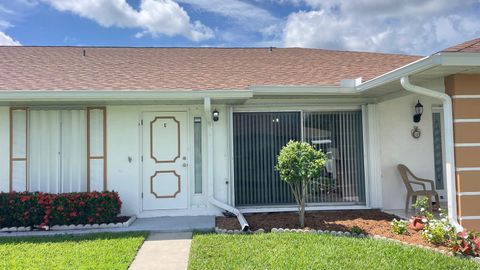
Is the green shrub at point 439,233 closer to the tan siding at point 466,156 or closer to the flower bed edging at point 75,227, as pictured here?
the tan siding at point 466,156

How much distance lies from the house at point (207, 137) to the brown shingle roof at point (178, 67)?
8 cm

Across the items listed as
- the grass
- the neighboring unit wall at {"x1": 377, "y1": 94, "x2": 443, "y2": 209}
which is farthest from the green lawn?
the neighboring unit wall at {"x1": 377, "y1": 94, "x2": 443, "y2": 209}

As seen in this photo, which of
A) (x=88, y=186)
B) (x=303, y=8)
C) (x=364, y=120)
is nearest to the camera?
(x=88, y=186)

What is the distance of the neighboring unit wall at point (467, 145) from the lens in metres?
5.35

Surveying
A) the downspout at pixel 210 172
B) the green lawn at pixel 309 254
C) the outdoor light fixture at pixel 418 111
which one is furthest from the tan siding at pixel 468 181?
the downspout at pixel 210 172

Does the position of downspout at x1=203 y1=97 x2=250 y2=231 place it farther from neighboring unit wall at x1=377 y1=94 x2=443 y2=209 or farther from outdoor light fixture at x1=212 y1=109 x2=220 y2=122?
neighboring unit wall at x1=377 y1=94 x2=443 y2=209

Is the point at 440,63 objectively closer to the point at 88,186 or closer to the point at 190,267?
the point at 190,267

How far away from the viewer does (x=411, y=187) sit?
744 cm

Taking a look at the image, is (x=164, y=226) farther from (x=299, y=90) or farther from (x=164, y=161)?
(x=299, y=90)

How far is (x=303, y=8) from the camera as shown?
11.4 m

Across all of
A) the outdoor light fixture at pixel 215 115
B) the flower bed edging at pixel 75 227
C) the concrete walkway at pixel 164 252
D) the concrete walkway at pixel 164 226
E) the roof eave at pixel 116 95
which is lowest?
the concrete walkway at pixel 164 252

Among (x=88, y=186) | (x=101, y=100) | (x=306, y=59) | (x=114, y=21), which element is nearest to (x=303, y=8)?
(x=306, y=59)

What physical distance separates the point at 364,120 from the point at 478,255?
3.82 meters

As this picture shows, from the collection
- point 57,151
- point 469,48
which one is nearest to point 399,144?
point 469,48
